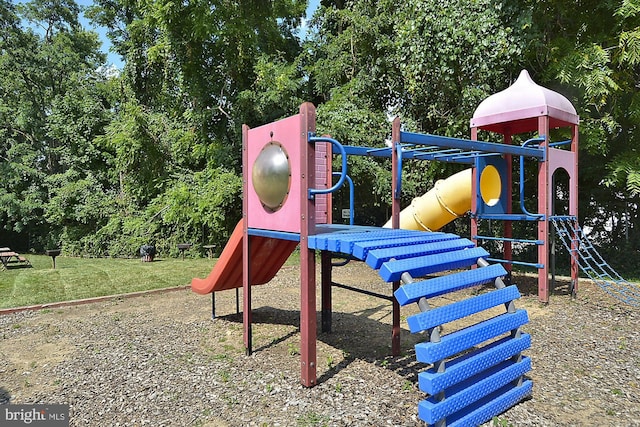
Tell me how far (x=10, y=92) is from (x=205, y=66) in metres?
13.3

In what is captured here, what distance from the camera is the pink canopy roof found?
6652 millimetres

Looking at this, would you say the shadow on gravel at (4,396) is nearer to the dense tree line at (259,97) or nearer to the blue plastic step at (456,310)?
the blue plastic step at (456,310)

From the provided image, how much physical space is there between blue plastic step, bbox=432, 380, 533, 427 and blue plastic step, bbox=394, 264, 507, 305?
0.78 m

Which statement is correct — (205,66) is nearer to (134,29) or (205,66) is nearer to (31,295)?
(134,29)

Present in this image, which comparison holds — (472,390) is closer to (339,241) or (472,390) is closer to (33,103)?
(339,241)

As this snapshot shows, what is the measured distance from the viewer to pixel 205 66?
14055 mm

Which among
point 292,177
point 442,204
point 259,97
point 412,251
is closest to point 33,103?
point 259,97

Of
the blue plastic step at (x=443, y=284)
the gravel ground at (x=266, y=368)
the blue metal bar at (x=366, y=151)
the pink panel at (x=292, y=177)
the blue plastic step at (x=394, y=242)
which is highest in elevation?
the blue metal bar at (x=366, y=151)

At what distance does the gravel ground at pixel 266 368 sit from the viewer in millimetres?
3080

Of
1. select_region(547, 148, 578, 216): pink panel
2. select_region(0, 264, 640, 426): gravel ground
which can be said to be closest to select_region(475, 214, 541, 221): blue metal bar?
select_region(547, 148, 578, 216): pink panel

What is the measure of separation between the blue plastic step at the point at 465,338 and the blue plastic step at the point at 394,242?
0.75 meters

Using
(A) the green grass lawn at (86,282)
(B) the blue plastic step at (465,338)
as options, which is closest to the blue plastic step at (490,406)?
(B) the blue plastic step at (465,338)

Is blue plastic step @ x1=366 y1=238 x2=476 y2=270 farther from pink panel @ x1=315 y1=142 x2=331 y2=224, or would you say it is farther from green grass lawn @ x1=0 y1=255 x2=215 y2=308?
green grass lawn @ x1=0 y1=255 x2=215 y2=308

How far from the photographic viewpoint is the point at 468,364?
280cm
